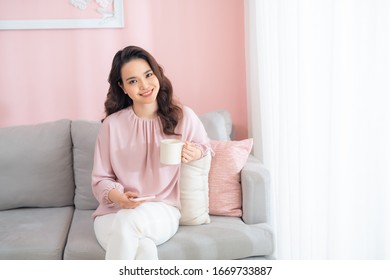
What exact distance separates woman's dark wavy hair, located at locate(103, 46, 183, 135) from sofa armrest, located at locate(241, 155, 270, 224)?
0.35m

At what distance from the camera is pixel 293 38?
1.62m

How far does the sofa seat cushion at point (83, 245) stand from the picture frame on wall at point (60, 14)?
1.06 metres

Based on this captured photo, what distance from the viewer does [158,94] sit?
5.47ft

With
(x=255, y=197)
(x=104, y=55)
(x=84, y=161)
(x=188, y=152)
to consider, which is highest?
(x=104, y=55)

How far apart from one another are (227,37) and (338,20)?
3.54ft

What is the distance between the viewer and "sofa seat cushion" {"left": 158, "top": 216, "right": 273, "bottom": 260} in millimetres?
1522

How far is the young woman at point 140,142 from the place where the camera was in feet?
5.09

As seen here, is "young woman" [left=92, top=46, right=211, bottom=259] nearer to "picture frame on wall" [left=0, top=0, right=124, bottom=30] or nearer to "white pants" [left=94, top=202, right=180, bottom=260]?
"white pants" [left=94, top=202, right=180, bottom=260]

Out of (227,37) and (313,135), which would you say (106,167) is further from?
(227,37)

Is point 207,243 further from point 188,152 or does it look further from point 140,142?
point 140,142

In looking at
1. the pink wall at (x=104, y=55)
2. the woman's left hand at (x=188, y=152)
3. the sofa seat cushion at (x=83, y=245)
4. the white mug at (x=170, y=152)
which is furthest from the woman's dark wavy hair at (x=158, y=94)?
the pink wall at (x=104, y=55)

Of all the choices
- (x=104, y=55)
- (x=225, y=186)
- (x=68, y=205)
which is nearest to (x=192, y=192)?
(x=225, y=186)

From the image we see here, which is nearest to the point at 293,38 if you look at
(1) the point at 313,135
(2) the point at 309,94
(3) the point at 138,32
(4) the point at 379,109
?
(2) the point at 309,94

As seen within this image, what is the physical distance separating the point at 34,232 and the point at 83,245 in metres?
0.26
